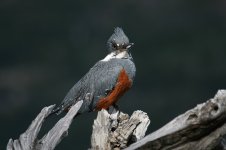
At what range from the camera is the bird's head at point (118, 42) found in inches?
192

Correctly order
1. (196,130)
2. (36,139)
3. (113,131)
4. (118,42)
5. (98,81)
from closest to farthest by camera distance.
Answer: (196,130) → (36,139) → (113,131) → (118,42) → (98,81)

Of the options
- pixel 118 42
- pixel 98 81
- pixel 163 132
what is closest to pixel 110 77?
pixel 98 81

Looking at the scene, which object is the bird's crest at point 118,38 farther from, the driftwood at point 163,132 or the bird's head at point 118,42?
the driftwood at point 163,132

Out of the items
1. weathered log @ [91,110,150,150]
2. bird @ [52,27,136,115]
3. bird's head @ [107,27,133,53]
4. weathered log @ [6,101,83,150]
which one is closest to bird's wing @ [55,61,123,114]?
bird @ [52,27,136,115]

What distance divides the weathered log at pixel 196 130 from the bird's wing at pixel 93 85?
1.72 meters

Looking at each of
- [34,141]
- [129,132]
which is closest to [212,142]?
[129,132]

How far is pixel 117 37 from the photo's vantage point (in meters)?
4.89

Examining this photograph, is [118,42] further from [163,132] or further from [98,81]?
[163,132]

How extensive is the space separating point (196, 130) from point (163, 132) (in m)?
0.15

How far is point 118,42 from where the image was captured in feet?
16.0

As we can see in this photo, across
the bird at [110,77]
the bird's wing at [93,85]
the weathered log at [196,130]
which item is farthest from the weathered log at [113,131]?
the bird at [110,77]

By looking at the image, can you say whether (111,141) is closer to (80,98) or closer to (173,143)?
(173,143)

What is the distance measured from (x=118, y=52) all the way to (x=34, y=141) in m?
1.60

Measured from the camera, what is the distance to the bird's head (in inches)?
192
